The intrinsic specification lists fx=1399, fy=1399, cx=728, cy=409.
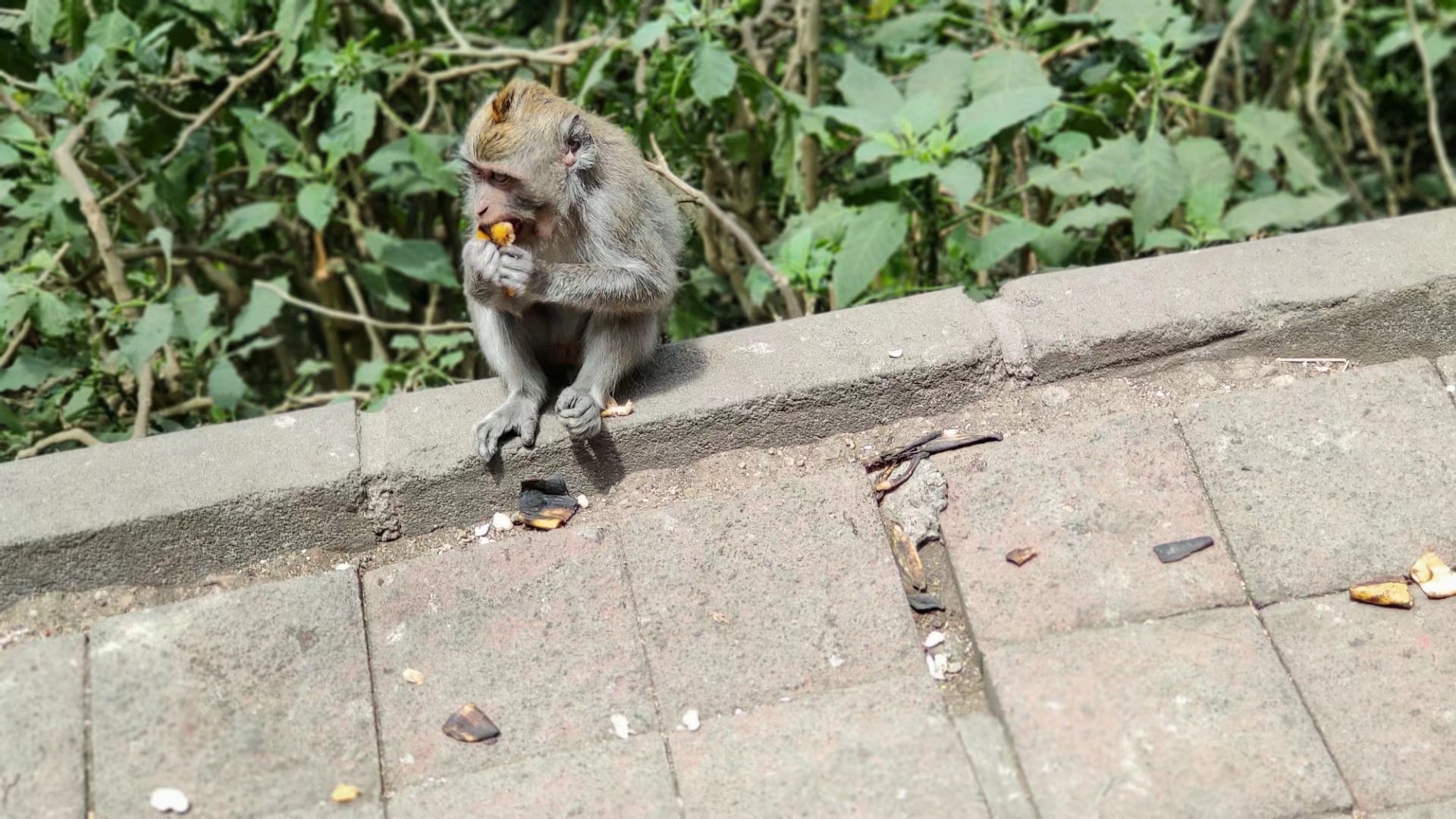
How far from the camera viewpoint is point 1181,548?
11.8 ft

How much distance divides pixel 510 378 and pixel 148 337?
57.3 inches

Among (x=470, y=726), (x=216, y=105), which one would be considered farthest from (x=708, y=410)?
(x=216, y=105)

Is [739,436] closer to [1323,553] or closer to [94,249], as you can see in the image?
[1323,553]

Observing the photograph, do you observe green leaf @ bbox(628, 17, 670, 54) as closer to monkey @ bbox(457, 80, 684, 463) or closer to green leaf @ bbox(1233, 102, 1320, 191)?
monkey @ bbox(457, 80, 684, 463)

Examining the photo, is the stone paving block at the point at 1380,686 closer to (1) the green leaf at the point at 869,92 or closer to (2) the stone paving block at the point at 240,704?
(2) the stone paving block at the point at 240,704

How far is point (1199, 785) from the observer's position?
10.0ft

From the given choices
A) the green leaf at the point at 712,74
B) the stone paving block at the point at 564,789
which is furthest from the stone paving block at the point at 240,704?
the green leaf at the point at 712,74

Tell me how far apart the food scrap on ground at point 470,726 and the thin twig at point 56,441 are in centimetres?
215

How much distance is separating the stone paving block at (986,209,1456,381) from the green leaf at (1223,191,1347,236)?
98 cm

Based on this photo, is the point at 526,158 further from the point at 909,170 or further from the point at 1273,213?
the point at 1273,213

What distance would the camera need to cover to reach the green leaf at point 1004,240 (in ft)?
17.1

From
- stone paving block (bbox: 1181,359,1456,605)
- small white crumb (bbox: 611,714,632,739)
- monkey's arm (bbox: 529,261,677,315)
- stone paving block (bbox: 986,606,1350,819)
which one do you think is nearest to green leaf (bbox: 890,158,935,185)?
monkey's arm (bbox: 529,261,677,315)

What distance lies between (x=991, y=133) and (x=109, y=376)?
3444 millimetres

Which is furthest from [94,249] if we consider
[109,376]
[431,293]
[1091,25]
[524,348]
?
[1091,25]
